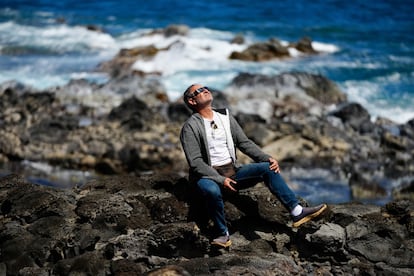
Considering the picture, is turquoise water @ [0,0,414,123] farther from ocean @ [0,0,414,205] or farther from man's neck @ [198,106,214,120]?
man's neck @ [198,106,214,120]

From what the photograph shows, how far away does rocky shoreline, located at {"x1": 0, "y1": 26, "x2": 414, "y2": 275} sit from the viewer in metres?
6.39

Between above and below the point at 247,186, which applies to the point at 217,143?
above

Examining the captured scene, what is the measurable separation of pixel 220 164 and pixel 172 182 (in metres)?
0.89

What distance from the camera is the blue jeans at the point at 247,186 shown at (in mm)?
6520

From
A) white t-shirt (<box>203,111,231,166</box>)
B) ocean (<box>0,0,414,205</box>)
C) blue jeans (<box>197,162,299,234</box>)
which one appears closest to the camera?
blue jeans (<box>197,162,299,234</box>)

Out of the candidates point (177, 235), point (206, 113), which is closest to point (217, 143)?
point (206, 113)

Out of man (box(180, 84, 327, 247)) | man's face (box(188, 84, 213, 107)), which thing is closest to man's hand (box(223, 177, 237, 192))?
man (box(180, 84, 327, 247))

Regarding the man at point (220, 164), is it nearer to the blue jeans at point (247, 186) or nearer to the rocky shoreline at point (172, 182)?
the blue jeans at point (247, 186)

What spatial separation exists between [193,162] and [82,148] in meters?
10.6

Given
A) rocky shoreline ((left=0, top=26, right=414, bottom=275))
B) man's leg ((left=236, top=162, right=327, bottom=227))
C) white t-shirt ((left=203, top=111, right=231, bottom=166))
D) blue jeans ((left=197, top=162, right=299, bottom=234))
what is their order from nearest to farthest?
rocky shoreline ((left=0, top=26, right=414, bottom=275)), blue jeans ((left=197, top=162, right=299, bottom=234)), man's leg ((left=236, top=162, right=327, bottom=227)), white t-shirt ((left=203, top=111, right=231, bottom=166))

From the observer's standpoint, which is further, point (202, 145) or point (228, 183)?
point (202, 145)

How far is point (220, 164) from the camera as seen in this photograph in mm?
6988

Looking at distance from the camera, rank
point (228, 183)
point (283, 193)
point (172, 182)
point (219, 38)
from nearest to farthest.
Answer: point (228, 183) < point (283, 193) < point (172, 182) < point (219, 38)

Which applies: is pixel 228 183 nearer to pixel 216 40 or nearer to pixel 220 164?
pixel 220 164
